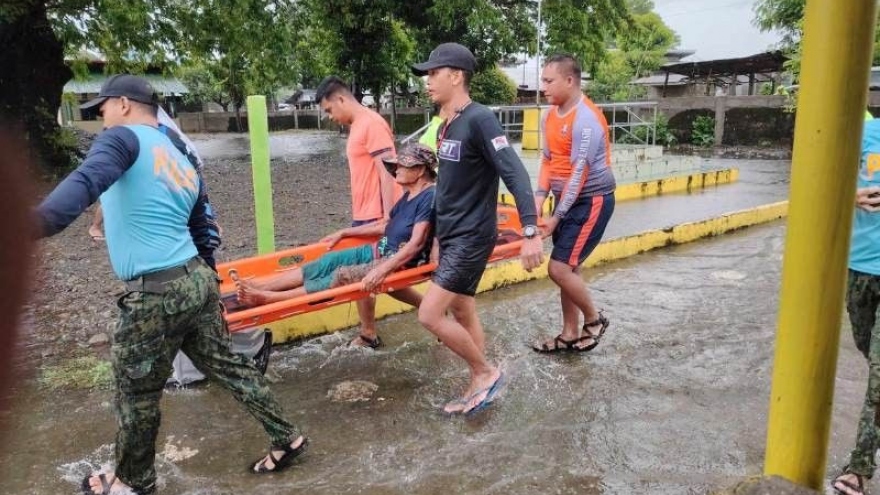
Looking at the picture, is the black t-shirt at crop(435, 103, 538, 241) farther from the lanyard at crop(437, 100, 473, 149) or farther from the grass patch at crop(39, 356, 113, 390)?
the grass patch at crop(39, 356, 113, 390)

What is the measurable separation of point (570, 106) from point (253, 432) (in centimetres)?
266

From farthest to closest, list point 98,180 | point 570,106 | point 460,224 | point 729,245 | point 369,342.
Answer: point 729,245 < point 369,342 < point 570,106 < point 460,224 < point 98,180

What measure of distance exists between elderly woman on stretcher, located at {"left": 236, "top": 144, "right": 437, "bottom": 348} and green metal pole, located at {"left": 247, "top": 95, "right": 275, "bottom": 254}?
1012mm

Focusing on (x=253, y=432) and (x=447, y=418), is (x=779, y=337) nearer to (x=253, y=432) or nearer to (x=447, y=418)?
(x=447, y=418)

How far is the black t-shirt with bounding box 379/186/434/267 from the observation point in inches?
156

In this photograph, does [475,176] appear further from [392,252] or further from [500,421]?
[500,421]

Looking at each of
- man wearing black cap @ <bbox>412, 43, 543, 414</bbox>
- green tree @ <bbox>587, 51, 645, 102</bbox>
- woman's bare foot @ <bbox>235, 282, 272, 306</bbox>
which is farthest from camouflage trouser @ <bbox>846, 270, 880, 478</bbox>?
green tree @ <bbox>587, 51, 645, 102</bbox>

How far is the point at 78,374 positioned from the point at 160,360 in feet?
5.71

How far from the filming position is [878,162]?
111 inches

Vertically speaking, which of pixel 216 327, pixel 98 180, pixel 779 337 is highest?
pixel 98 180

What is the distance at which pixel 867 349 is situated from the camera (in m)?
3.04

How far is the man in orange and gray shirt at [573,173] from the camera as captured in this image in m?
4.12

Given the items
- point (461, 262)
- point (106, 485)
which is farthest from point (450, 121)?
point (106, 485)

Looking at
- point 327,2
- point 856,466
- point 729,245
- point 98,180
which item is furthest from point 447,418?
point 327,2
